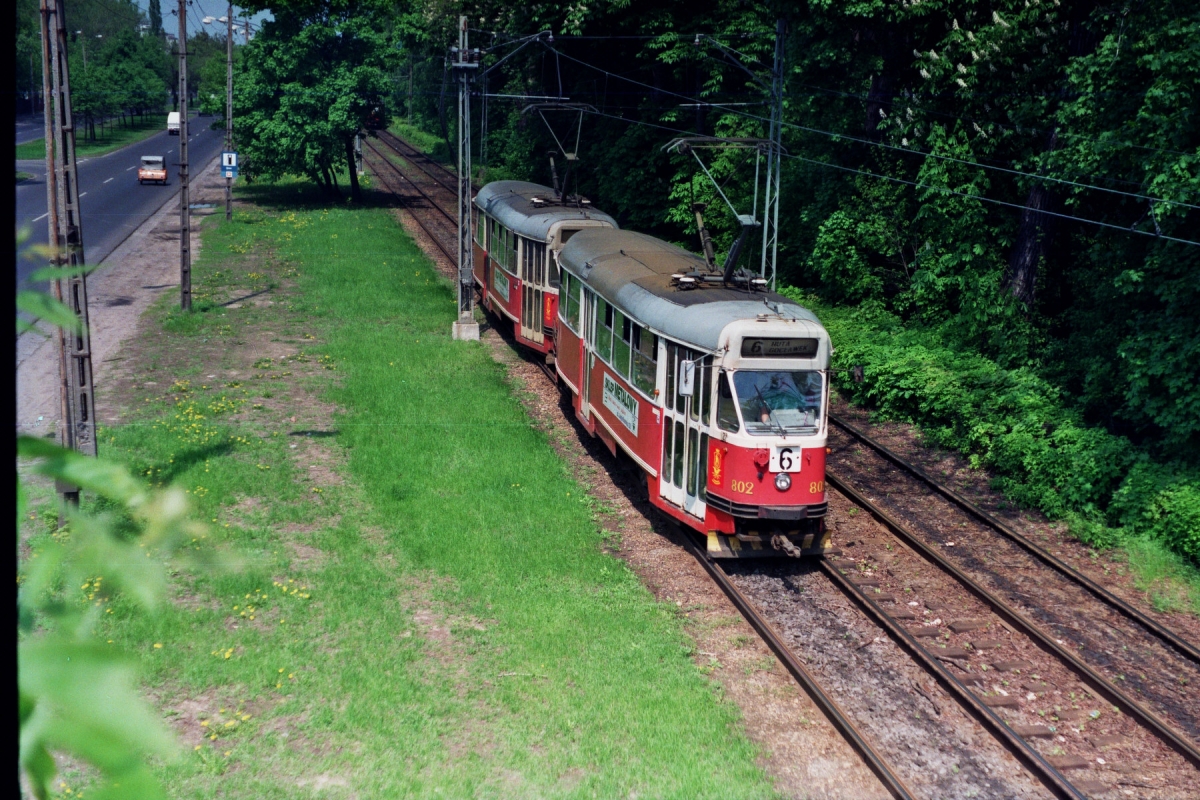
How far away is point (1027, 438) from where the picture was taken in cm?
1766

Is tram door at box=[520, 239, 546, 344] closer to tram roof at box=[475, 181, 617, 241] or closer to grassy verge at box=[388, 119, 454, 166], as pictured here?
tram roof at box=[475, 181, 617, 241]

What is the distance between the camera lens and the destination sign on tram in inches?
527

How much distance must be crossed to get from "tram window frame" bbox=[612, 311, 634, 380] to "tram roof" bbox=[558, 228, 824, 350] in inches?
8.6

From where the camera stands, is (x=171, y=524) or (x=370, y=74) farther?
(x=370, y=74)

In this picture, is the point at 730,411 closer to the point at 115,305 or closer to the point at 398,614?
the point at 398,614

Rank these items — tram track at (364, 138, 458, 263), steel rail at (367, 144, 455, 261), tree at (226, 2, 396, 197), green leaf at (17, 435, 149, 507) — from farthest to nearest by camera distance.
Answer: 1. tree at (226, 2, 396, 197)
2. tram track at (364, 138, 458, 263)
3. steel rail at (367, 144, 455, 261)
4. green leaf at (17, 435, 149, 507)

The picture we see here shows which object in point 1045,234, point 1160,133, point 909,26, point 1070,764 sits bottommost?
point 1070,764

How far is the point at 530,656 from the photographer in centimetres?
1136

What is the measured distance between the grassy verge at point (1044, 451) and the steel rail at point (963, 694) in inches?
144

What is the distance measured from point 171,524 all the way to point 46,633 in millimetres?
155

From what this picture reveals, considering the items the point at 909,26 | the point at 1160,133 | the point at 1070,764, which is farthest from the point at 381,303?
the point at 1070,764

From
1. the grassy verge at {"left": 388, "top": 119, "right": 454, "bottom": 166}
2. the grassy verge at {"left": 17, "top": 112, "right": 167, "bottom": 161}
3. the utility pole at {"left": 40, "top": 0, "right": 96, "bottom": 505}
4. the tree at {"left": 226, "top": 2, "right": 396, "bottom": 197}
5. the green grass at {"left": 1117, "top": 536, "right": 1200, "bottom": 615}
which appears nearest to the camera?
the green grass at {"left": 1117, "top": 536, "right": 1200, "bottom": 615}

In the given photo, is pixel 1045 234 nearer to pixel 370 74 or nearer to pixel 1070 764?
pixel 1070 764

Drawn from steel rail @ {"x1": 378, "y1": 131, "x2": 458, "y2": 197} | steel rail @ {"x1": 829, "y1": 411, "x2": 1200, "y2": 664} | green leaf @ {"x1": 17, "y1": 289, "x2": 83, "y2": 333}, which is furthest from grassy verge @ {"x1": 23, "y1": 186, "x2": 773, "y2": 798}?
steel rail @ {"x1": 378, "y1": 131, "x2": 458, "y2": 197}
